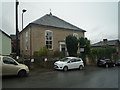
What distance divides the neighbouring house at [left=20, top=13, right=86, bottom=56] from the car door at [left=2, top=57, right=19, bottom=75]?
13.9m

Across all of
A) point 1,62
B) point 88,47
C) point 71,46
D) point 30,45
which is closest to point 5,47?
point 30,45

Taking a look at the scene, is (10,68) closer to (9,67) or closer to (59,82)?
(9,67)

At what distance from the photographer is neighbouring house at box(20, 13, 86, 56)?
24.8 metres

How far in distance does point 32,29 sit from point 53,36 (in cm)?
454

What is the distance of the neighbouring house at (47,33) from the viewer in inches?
978

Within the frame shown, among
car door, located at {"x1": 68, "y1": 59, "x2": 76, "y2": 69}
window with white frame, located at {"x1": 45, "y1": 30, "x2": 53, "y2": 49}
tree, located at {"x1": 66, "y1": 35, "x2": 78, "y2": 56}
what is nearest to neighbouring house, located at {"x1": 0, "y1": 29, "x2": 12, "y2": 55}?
window with white frame, located at {"x1": 45, "y1": 30, "x2": 53, "y2": 49}

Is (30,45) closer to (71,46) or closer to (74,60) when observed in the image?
(71,46)

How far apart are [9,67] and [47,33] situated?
16514 mm

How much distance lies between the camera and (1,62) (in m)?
10.4

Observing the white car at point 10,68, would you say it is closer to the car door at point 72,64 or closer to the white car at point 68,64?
the white car at point 68,64

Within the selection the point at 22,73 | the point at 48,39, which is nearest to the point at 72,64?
the point at 22,73

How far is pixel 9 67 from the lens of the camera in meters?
10.6

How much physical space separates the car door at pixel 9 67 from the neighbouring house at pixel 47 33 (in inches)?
547

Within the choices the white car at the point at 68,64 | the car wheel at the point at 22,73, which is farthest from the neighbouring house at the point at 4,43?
the car wheel at the point at 22,73
